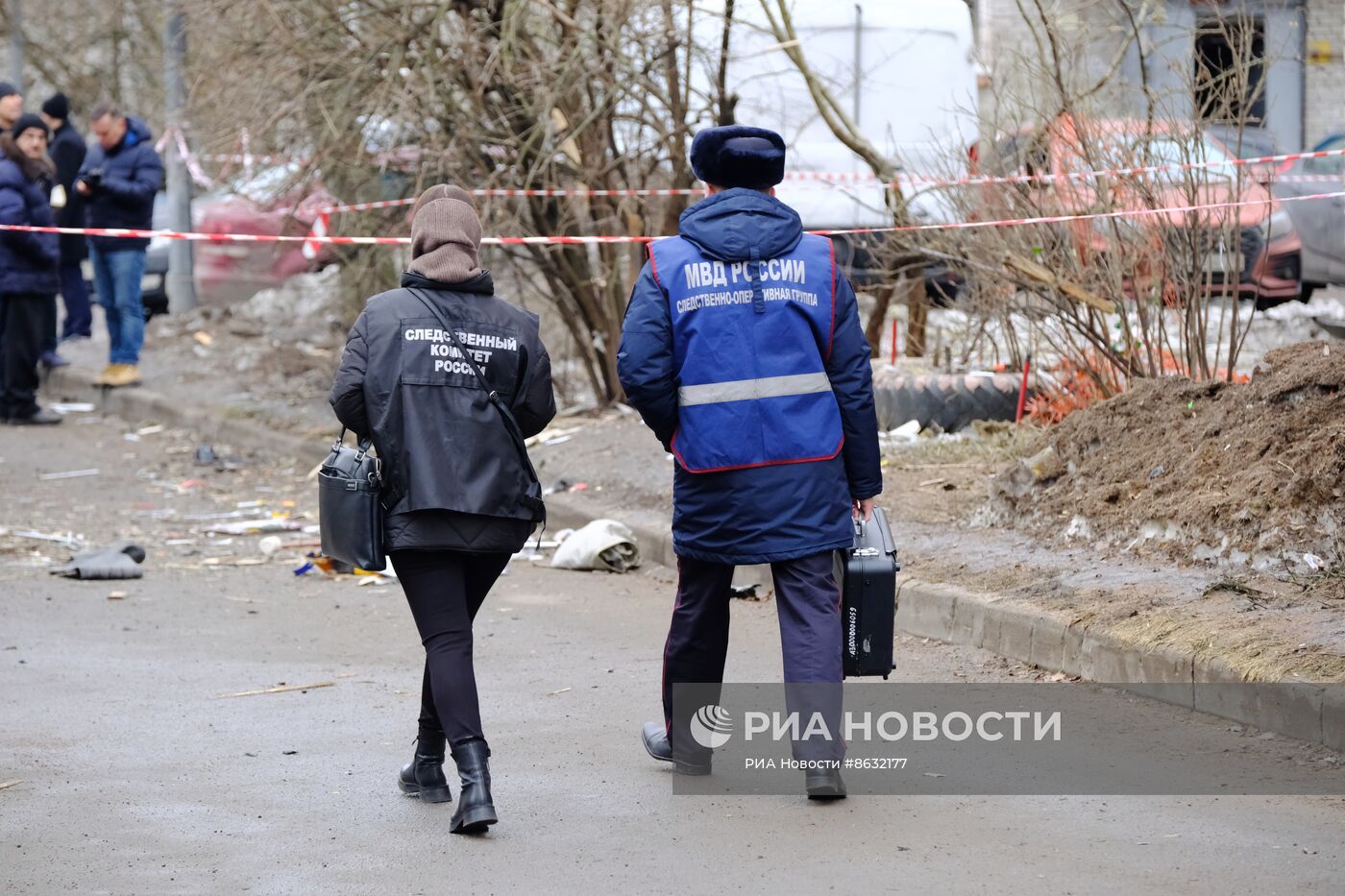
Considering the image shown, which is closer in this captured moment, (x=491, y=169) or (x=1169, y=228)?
(x=1169, y=228)

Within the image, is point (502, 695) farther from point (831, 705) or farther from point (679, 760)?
point (831, 705)

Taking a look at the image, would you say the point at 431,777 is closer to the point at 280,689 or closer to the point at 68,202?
the point at 280,689

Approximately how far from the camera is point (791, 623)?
15.6ft

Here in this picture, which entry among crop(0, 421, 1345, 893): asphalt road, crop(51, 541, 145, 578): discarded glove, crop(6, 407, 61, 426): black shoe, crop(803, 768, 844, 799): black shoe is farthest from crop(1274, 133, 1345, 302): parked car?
crop(803, 768, 844, 799): black shoe

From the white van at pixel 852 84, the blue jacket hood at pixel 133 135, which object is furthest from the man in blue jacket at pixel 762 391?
the blue jacket hood at pixel 133 135

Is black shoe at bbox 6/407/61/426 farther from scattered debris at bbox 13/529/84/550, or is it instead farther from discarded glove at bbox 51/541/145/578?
discarded glove at bbox 51/541/145/578

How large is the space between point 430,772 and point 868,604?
1292mm

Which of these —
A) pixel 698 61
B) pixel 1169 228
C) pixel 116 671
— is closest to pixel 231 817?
pixel 116 671

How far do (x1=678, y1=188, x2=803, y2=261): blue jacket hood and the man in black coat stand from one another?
34.7 feet

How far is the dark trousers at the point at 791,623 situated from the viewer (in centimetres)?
470

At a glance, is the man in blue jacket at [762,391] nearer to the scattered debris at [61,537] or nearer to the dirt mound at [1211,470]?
the dirt mound at [1211,470]

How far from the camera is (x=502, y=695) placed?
239 inches

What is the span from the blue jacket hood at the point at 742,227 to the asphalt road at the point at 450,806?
1.50 m

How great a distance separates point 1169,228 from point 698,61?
368 centimetres
